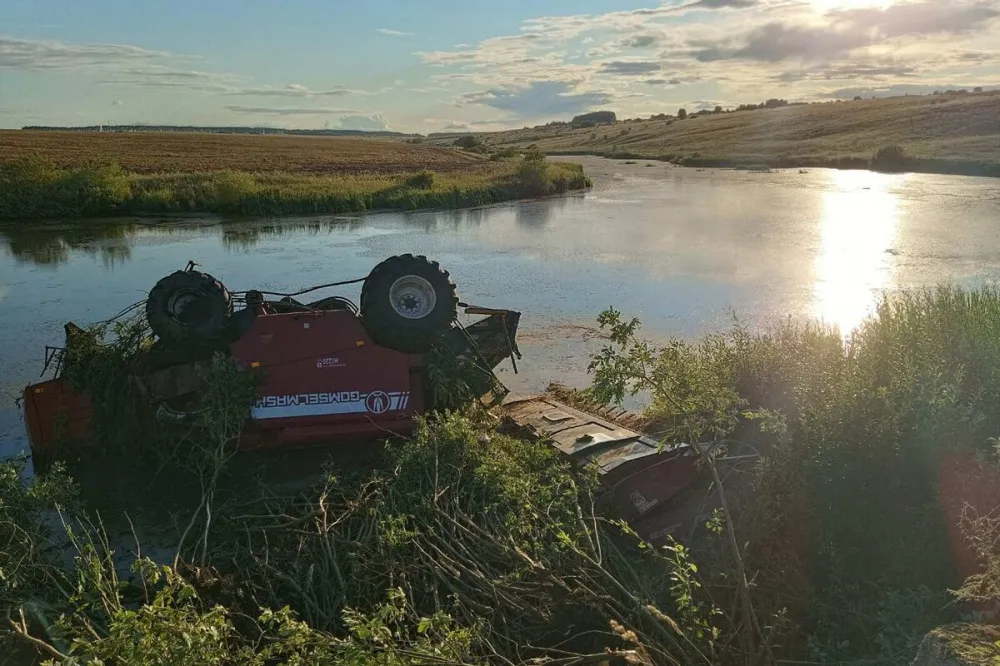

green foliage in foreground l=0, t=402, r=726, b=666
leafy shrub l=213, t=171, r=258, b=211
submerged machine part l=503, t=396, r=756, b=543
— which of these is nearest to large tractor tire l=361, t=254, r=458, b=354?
green foliage in foreground l=0, t=402, r=726, b=666

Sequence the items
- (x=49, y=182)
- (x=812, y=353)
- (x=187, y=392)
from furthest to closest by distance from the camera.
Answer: (x=49, y=182), (x=812, y=353), (x=187, y=392)

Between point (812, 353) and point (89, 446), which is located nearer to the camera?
point (89, 446)

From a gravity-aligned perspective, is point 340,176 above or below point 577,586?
above

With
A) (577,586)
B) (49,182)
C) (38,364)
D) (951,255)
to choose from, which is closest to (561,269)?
(951,255)

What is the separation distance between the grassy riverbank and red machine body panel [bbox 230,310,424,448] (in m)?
0.83

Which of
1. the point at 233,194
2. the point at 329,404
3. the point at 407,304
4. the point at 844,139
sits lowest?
the point at 329,404

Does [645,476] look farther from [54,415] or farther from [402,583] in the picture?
[54,415]

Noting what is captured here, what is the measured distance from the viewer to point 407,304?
701 centimetres

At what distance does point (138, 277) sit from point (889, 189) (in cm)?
2906

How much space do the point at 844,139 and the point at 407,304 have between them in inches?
2168

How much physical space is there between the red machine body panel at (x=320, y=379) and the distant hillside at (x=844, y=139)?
3927 centimetres

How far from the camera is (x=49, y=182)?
27.4 metres

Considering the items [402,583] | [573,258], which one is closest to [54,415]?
[402,583]

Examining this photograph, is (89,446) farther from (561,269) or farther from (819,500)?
(561,269)
